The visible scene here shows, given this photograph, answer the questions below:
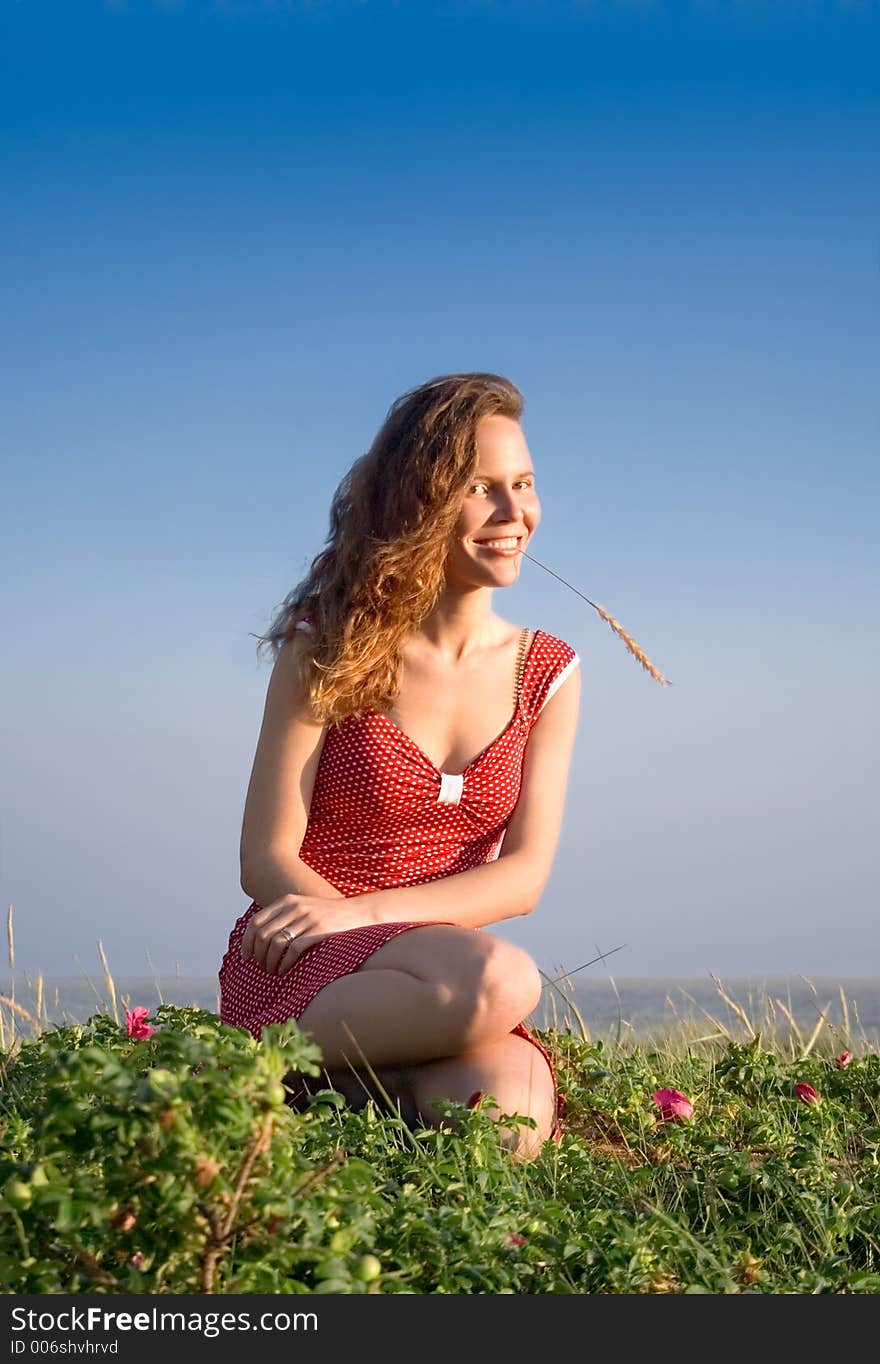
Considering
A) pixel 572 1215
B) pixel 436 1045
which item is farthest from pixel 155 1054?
pixel 572 1215

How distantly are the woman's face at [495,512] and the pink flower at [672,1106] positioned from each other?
6.11 feet

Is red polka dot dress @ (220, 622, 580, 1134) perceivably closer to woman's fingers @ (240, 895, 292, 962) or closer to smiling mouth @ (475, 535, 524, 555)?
woman's fingers @ (240, 895, 292, 962)

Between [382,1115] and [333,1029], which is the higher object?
[333,1029]

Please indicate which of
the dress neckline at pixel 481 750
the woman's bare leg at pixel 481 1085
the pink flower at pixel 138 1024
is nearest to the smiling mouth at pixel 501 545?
the dress neckline at pixel 481 750

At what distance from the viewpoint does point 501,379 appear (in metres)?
5.14

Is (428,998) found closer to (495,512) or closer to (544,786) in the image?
(544,786)

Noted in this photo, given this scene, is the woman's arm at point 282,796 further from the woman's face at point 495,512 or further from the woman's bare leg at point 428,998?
the woman's face at point 495,512

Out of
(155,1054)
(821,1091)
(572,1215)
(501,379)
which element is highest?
(501,379)

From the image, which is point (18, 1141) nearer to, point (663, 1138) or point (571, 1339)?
point (571, 1339)

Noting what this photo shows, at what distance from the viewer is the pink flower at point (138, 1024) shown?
508 cm

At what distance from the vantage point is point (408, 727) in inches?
196

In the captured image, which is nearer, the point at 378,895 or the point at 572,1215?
the point at 572,1215

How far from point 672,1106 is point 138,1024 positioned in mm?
2006

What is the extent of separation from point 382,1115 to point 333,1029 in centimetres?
31
